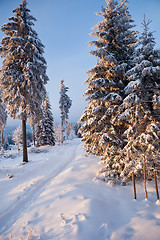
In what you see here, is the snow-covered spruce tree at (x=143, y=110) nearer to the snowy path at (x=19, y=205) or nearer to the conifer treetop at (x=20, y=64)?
the snowy path at (x=19, y=205)

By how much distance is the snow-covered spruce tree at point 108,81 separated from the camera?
8101 millimetres

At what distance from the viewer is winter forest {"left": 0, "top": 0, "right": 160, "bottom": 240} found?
4.44 m

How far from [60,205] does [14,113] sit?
985cm

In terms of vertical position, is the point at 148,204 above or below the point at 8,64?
below

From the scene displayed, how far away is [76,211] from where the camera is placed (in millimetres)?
4883

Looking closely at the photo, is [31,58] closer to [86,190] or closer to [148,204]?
[86,190]

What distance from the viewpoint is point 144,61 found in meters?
6.73

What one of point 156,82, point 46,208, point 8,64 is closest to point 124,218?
point 46,208

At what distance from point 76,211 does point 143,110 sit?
19.8ft

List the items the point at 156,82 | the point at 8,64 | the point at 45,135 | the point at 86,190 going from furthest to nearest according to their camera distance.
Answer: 1. the point at 45,135
2. the point at 8,64
3. the point at 156,82
4. the point at 86,190

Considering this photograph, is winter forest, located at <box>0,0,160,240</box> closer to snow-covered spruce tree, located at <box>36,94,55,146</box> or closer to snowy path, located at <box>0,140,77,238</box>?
snowy path, located at <box>0,140,77,238</box>

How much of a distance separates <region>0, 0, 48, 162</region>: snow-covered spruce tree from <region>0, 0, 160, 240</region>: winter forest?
0.09 m

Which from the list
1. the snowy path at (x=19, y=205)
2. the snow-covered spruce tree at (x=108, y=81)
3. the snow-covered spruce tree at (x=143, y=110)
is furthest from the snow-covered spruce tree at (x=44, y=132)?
the snow-covered spruce tree at (x=143, y=110)

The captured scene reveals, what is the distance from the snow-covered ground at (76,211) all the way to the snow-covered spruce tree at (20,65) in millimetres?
6775
